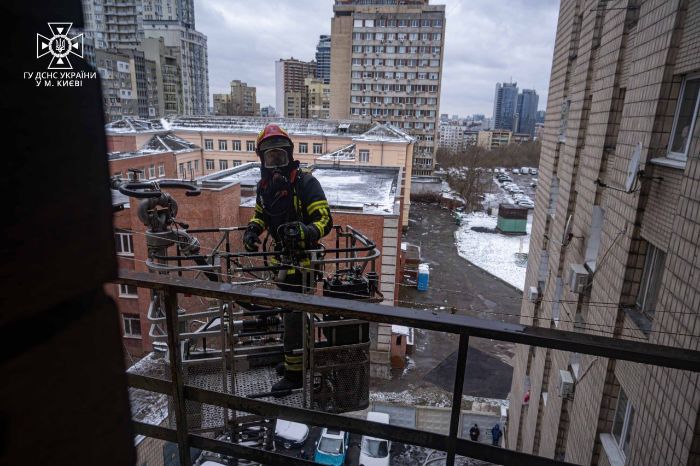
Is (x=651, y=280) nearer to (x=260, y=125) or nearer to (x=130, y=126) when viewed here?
(x=130, y=126)

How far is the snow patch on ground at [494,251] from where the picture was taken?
97.8 ft

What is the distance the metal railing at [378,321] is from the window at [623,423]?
421 cm

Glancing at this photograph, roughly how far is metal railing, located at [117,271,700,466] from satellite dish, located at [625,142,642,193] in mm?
4153

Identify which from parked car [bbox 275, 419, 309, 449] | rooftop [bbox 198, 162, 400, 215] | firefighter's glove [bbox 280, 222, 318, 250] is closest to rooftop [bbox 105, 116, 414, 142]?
rooftop [bbox 198, 162, 400, 215]

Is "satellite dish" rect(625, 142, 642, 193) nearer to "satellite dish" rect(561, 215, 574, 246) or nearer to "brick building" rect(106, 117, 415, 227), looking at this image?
"satellite dish" rect(561, 215, 574, 246)

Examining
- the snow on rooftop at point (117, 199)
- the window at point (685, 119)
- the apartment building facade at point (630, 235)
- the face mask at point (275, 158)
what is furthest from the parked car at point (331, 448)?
the window at point (685, 119)

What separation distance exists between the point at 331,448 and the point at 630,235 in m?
9.25

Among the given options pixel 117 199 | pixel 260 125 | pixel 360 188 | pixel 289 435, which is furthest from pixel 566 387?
pixel 260 125

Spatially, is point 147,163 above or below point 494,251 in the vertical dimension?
above

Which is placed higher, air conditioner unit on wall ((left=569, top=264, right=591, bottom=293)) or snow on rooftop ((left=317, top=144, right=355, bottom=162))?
snow on rooftop ((left=317, top=144, right=355, bottom=162))

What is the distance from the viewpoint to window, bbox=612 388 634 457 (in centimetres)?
491

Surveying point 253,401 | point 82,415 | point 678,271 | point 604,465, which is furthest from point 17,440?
point 604,465

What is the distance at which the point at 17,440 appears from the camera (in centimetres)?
71

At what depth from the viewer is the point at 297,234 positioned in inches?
172
